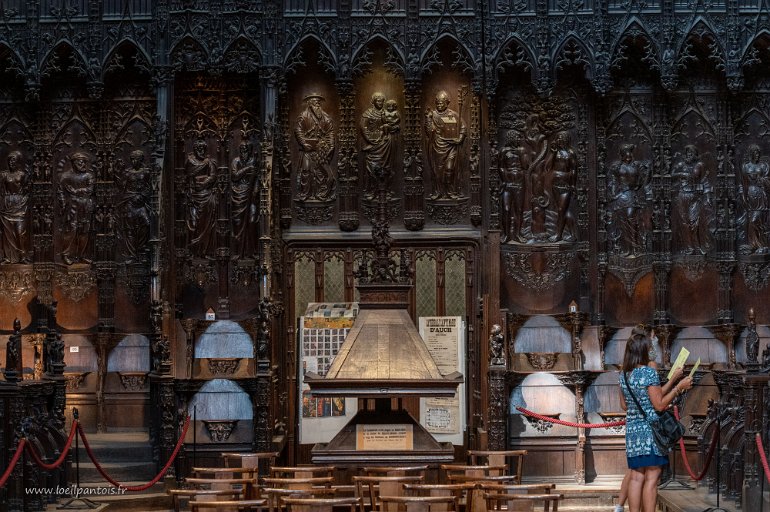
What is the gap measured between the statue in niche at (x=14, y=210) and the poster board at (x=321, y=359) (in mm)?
4994

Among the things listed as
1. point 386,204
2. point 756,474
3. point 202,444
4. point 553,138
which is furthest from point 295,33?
point 756,474

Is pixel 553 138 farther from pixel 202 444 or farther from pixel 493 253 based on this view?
pixel 202 444

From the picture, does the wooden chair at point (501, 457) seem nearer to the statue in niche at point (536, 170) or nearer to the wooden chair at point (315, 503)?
the wooden chair at point (315, 503)

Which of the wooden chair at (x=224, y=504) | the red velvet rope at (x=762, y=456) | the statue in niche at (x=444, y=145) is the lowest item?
the wooden chair at (x=224, y=504)

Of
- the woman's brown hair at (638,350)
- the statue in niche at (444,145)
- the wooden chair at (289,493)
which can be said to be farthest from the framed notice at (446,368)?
the woman's brown hair at (638,350)

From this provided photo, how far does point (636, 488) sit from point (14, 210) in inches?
505

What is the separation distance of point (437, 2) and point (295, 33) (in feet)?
7.74

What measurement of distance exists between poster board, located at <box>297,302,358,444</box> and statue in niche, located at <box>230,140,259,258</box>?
1621 mm

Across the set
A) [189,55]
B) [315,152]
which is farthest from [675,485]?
[189,55]

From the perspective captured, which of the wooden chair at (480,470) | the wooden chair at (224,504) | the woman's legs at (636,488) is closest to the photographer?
the wooden chair at (224,504)

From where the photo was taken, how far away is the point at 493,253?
21766mm

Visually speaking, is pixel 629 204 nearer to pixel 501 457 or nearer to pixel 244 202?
pixel 244 202

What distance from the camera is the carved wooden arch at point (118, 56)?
2153 cm

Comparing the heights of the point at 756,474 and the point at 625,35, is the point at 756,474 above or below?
below
